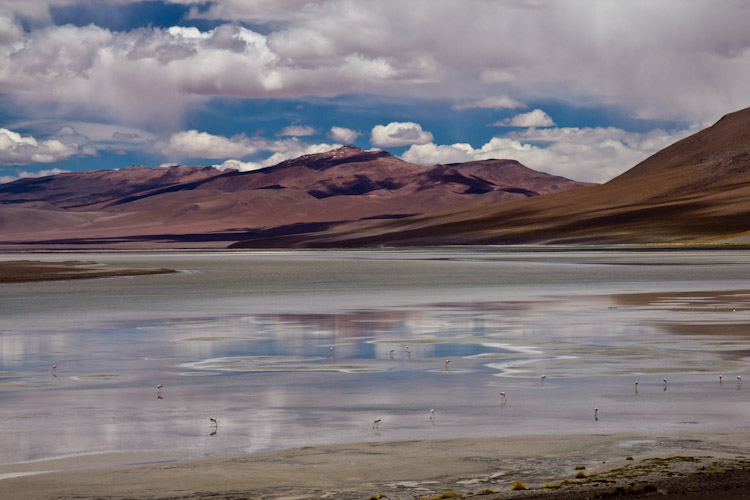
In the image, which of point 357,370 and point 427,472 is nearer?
point 427,472

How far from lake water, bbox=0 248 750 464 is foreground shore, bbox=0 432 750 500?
0.77 m

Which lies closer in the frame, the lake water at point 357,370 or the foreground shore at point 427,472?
the foreground shore at point 427,472

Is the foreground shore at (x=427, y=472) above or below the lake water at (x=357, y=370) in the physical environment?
below

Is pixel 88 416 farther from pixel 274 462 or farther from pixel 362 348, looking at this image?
pixel 362 348

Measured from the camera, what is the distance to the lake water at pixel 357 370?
1645 centimetres

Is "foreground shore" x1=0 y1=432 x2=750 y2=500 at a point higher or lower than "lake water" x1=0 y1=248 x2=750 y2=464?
lower

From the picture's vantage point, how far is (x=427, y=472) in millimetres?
13367

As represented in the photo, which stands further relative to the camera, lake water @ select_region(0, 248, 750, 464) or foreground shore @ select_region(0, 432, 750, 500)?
lake water @ select_region(0, 248, 750, 464)

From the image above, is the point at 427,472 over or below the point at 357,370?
below

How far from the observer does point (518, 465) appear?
536 inches

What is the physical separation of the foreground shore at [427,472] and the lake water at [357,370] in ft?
2.54

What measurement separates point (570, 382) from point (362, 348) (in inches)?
308

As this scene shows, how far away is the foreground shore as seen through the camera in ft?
40.2

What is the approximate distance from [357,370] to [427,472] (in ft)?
32.8
